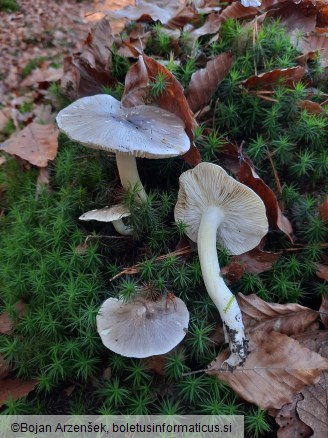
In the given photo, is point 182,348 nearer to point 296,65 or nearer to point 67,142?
point 67,142

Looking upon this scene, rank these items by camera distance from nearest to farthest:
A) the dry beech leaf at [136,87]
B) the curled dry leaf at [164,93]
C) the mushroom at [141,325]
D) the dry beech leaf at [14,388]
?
the mushroom at [141,325], the dry beech leaf at [14,388], the curled dry leaf at [164,93], the dry beech leaf at [136,87]

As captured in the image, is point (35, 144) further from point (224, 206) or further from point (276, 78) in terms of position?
point (276, 78)

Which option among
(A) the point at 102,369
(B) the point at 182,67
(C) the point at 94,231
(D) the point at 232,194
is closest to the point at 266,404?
(A) the point at 102,369

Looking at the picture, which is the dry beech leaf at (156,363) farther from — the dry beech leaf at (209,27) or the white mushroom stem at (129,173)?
the dry beech leaf at (209,27)

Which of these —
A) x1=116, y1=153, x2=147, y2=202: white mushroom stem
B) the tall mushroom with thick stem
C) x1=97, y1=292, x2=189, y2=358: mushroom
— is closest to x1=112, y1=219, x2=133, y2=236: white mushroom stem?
the tall mushroom with thick stem

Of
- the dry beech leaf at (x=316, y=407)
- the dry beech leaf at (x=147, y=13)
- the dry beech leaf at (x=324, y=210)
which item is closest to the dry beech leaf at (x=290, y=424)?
the dry beech leaf at (x=316, y=407)

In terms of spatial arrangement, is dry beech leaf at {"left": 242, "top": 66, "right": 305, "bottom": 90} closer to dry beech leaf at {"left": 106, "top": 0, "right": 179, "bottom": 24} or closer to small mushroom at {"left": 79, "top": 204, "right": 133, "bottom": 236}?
dry beech leaf at {"left": 106, "top": 0, "right": 179, "bottom": 24}
